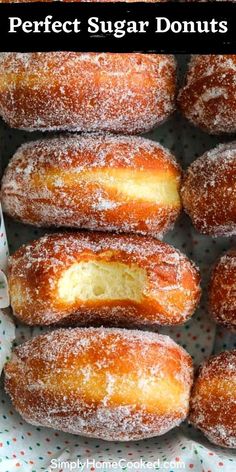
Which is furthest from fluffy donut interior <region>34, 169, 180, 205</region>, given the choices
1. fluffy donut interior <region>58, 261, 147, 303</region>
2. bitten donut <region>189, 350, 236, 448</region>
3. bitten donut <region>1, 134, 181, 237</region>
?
bitten donut <region>189, 350, 236, 448</region>

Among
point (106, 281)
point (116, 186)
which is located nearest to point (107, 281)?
point (106, 281)

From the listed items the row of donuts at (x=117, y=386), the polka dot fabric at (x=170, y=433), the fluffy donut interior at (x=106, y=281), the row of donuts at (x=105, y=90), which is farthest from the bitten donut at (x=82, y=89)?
the row of donuts at (x=117, y=386)

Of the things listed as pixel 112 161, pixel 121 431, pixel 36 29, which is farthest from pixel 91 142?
pixel 121 431

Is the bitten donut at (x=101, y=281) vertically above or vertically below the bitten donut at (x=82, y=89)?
below

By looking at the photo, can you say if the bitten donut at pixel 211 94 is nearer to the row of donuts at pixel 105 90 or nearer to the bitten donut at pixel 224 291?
the row of donuts at pixel 105 90

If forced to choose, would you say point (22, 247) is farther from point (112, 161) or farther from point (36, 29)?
point (36, 29)

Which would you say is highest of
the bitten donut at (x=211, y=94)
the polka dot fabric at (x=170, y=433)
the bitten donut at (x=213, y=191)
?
the bitten donut at (x=211, y=94)
